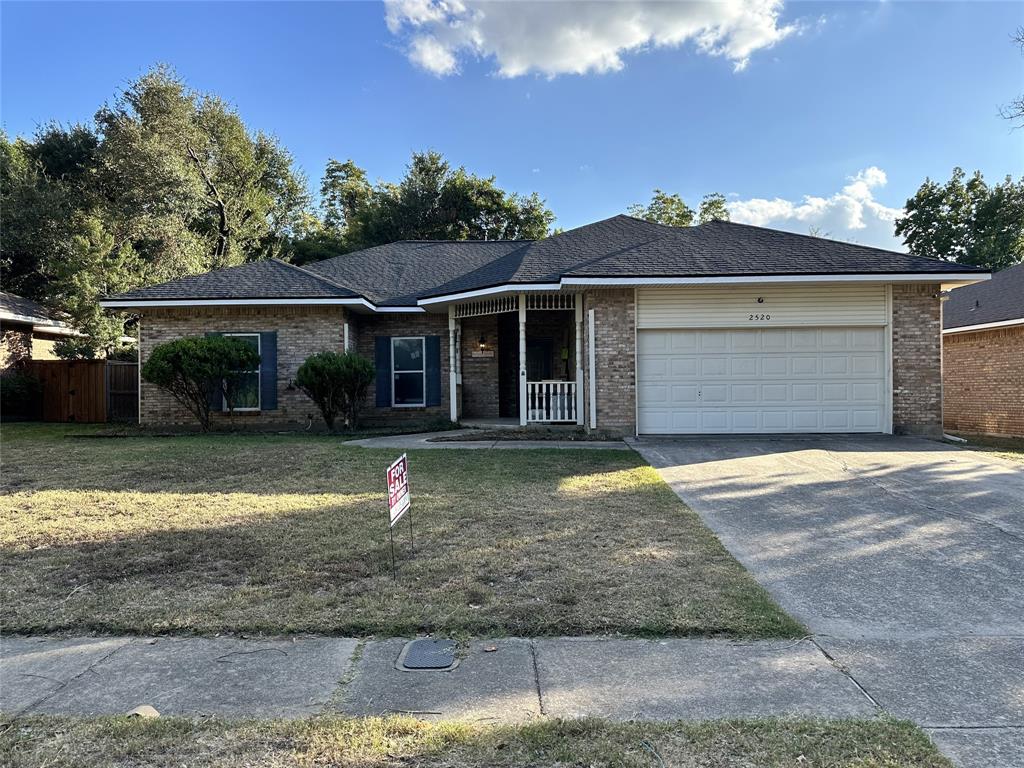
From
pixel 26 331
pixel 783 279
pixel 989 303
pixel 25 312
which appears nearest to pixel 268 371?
pixel 25 312

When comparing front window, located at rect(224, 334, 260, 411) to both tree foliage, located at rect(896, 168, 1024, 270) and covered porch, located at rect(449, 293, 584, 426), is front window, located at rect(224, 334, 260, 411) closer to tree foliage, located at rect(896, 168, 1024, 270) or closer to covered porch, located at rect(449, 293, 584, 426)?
covered porch, located at rect(449, 293, 584, 426)

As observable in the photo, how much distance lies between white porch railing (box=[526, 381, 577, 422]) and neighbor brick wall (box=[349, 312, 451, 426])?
2.86 m

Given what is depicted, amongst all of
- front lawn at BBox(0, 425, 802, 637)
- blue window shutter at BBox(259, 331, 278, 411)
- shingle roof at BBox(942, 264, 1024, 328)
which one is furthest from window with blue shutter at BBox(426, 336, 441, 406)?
shingle roof at BBox(942, 264, 1024, 328)

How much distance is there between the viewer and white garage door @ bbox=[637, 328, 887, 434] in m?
12.0

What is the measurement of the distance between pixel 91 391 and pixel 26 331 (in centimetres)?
411

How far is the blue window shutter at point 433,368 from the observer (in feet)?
49.5

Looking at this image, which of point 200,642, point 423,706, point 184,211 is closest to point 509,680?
point 423,706

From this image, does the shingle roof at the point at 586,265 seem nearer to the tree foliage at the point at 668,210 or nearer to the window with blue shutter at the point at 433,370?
the window with blue shutter at the point at 433,370

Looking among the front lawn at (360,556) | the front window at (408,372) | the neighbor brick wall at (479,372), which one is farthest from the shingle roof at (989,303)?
the front window at (408,372)

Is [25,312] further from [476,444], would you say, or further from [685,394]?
[685,394]

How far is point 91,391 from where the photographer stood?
16.8 metres

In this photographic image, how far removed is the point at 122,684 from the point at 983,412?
19860mm

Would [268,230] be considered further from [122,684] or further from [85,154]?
[122,684]

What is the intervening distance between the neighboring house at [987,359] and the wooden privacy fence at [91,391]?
23271 mm
